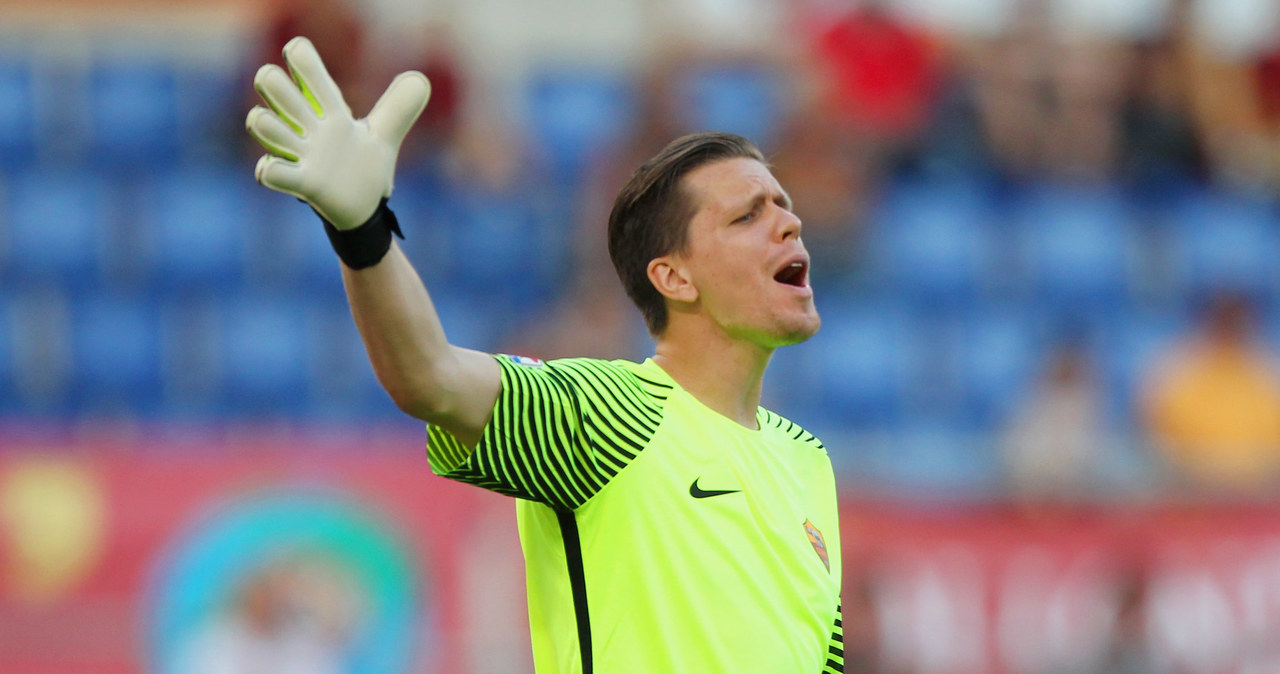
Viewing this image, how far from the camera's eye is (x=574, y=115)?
11.4 metres

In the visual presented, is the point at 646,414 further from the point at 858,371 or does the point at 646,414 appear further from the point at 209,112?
the point at 209,112

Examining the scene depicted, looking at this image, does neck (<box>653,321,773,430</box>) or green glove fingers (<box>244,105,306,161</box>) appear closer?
green glove fingers (<box>244,105,306,161</box>)

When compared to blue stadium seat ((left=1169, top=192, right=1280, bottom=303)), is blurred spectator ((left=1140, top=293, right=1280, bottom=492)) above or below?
below

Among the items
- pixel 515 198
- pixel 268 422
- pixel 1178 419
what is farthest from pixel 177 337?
pixel 1178 419

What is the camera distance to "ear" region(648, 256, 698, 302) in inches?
142

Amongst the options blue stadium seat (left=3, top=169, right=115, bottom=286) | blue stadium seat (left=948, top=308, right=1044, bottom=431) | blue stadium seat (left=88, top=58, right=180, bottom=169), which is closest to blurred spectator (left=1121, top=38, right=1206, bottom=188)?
blue stadium seat (left=948, top=308, right=1044, bottom=431)

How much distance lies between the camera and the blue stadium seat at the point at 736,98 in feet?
36.6

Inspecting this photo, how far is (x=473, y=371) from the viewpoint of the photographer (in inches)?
117

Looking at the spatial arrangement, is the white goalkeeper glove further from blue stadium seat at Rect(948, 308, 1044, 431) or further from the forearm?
blue stadium seat at Rect(948, 308, 1044, 431)

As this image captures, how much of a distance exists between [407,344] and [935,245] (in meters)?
8.18

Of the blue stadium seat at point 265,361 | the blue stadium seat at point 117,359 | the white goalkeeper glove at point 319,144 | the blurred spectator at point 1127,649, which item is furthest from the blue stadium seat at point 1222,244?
the white goalkeeper glove at point 319,144

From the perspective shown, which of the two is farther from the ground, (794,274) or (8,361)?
(8,361)

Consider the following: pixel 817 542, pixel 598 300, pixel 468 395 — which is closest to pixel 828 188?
pixel 598 300

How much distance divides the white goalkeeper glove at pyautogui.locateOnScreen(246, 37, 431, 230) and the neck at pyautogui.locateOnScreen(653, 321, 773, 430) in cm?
100
